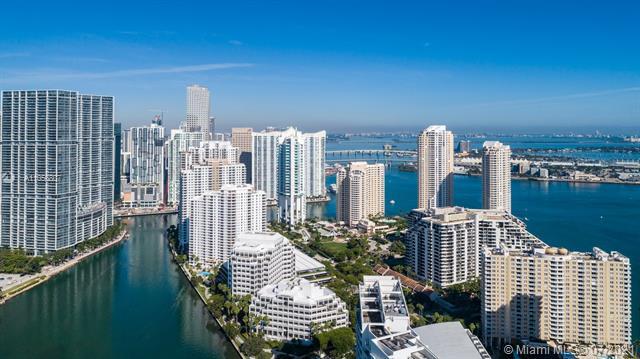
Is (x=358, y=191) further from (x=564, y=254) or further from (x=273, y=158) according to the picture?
(x=564, y=254)

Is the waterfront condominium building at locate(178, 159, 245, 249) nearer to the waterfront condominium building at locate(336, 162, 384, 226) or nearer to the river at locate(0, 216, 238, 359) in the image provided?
the river at locate(0, 216, 238, 359)

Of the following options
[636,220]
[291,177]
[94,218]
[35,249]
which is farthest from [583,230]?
[35,249]

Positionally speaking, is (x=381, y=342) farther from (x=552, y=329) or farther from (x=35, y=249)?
(x=35, y=249)

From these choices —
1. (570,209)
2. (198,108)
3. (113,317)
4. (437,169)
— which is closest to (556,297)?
(113,317)

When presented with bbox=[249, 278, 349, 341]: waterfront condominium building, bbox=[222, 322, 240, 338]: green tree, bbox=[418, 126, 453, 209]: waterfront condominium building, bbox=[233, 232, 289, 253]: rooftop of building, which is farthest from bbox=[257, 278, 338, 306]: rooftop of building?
bbox=[418, 126, 453, 209]: waterfront condominium building

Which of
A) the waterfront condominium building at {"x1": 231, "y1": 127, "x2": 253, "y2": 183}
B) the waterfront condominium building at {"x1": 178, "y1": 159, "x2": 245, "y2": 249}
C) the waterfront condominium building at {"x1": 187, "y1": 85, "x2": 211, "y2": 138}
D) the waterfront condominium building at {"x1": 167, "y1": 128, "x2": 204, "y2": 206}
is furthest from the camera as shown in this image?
the waterfront condominium building at {"x1": 187, "y1": 85, "x2": 211, "y2": 138}

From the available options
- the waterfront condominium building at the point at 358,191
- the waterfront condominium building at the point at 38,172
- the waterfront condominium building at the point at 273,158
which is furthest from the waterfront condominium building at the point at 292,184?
the waterfront condominium building at the point at 38,172
